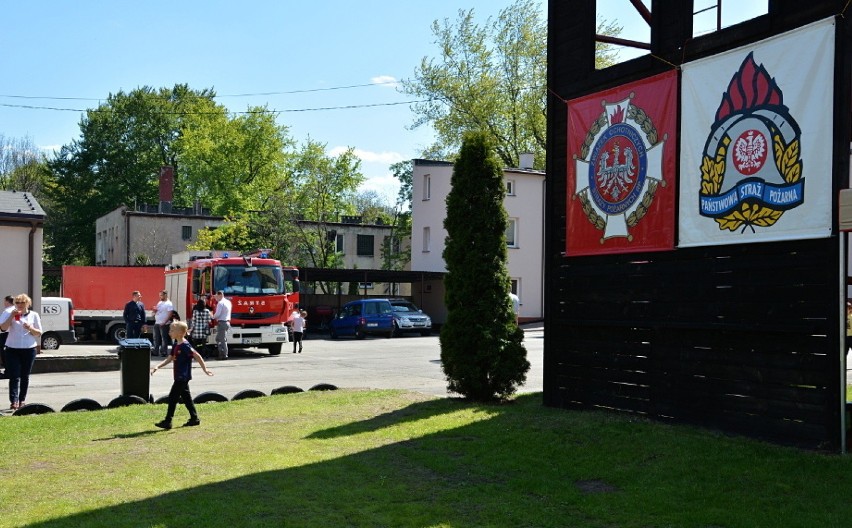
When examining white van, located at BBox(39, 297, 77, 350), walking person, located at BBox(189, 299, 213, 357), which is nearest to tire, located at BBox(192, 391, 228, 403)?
walking person, located at BBox(189, 299, 213, 357)

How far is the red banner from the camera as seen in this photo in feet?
37.0

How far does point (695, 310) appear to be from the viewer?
34.7ft

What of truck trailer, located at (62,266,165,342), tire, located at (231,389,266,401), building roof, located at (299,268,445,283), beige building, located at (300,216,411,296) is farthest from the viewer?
beige building, located at (300,216,411,296)

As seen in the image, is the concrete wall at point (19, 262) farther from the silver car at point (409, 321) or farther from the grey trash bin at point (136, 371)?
the silver car at point (409, 321)

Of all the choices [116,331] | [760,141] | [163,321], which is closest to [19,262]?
[163,321]

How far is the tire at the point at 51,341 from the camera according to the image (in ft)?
94.2

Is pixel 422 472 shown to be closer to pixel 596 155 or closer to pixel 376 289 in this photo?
pixel 596 155

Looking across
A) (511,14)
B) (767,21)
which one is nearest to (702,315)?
(767,21)

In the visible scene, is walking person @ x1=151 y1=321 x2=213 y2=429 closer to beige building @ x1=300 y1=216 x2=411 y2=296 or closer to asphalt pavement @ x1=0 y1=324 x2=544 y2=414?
asphalt pavement @ x1=0 y1=324 x2=544 y2=414

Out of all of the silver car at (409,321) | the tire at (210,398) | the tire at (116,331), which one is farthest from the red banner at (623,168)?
the silver car at (409,321)

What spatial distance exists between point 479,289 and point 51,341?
1984 centimetres

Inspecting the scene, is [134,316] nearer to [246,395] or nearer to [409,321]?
[246,395]

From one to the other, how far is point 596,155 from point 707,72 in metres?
2.22

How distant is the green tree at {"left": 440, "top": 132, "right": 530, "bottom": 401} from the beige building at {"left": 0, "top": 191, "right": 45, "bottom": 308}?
14308 millimetres
